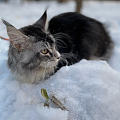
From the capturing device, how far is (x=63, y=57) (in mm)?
2688

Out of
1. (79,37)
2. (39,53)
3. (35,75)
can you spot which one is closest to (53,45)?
(39,53)

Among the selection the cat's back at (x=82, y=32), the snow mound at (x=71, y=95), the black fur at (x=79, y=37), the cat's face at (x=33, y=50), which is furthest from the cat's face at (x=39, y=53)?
the cat's back at (x=82, y=32)

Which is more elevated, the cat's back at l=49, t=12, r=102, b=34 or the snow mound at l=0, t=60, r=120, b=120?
the cat's back at l=49, t=12, r=102, b=34

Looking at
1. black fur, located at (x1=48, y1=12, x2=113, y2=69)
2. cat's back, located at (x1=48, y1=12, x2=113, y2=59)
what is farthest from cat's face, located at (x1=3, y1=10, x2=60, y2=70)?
cat's back, located at (x1=48, y1=12, x2=113, y2=59)

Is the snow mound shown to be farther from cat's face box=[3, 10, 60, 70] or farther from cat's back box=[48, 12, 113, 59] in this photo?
cat's back box=[48, 12, 113, 59]

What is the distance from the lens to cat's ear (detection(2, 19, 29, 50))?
208cm

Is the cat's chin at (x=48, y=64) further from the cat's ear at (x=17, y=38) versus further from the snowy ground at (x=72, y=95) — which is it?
the cat's ear at (x=17, y=38)

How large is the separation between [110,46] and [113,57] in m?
0.23

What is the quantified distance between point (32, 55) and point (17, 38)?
21 centimetres

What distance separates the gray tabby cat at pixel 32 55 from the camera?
224 cm

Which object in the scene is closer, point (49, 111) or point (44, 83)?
point (49, 111)

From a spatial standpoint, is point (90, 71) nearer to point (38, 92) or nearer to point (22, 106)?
point (38, 92)

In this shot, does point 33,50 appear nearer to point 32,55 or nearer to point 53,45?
point 32,55

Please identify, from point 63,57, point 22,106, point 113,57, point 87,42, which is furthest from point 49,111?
point 113,57
